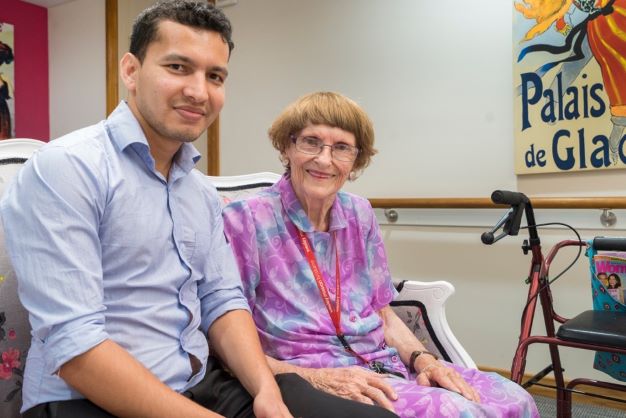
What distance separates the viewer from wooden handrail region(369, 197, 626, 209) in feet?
7.61

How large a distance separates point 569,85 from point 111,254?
2172 mm

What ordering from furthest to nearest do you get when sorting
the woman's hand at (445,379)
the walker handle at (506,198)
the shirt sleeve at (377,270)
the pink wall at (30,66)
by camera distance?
the pink wall at (30,66)
the walker handle at (506,198)
the shirt sleeve at (377,270)
the woman's hand at (445,379)

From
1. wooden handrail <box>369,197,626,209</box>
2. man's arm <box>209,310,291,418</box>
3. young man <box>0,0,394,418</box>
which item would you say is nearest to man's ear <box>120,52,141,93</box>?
young man <box>0,0,394,418</box>

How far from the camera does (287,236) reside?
1.46 meters

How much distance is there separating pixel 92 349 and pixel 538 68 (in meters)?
2.28

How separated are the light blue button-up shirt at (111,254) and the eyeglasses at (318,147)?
36 centimetres

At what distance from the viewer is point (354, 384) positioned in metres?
1.26

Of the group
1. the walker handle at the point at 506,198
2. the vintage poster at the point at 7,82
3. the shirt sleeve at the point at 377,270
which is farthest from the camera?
the vintage poster at the point at 7,82

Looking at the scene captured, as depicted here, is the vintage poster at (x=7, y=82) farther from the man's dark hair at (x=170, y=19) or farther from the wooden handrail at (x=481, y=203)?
the man's dark hair at (x=170, y=19)

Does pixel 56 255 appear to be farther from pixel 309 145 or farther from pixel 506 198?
pixel 506 198

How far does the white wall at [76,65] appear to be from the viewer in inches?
144

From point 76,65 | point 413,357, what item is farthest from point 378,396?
point 76,65

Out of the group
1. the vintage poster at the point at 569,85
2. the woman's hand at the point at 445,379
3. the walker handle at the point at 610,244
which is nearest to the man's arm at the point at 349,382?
the woman's hand at the point at 445,379

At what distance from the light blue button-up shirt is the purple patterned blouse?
0.59ft
